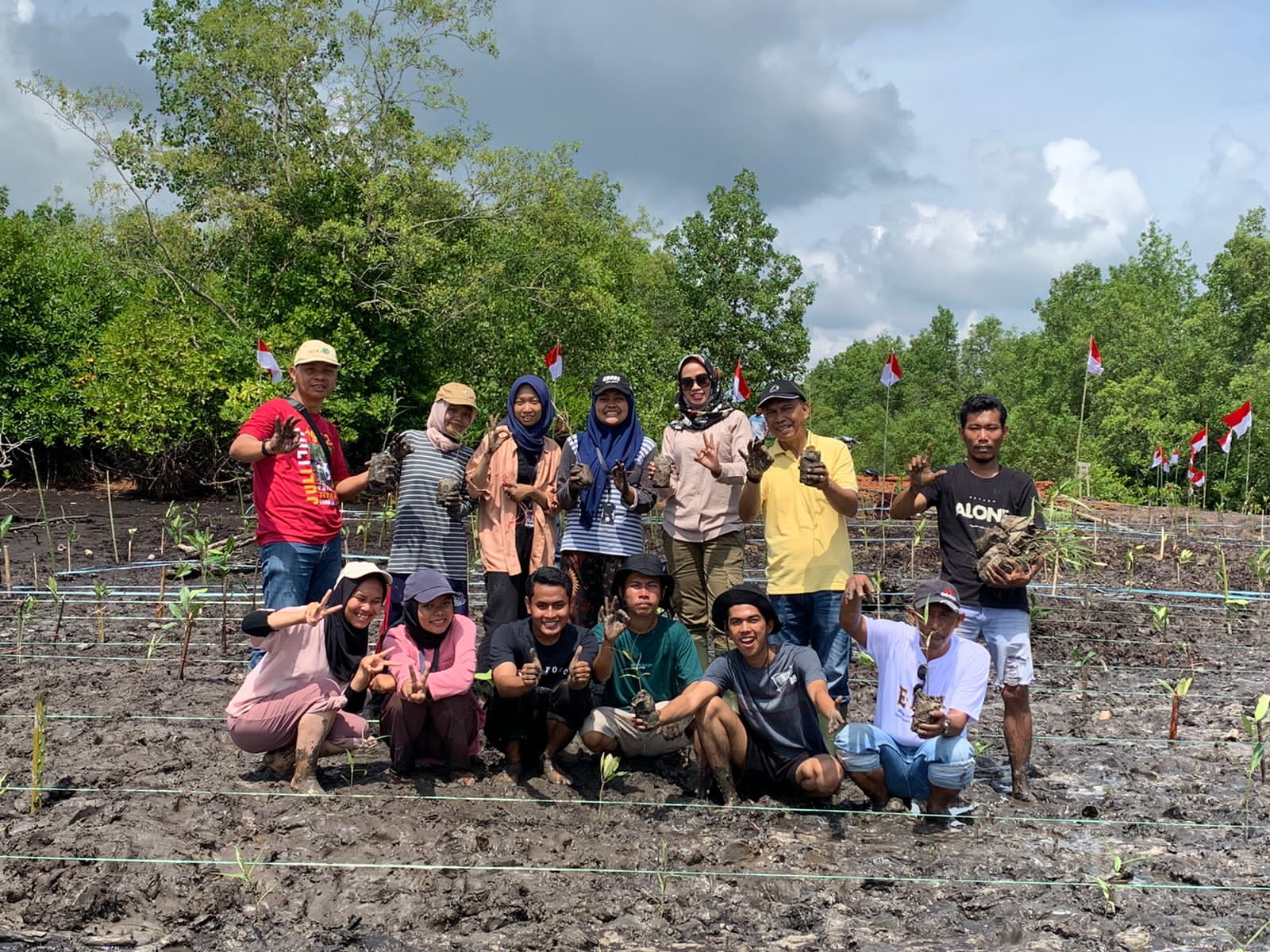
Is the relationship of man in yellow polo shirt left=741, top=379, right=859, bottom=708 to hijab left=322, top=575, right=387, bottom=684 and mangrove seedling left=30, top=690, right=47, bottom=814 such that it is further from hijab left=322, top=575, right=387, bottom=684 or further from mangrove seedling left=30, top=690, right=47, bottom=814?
mangrove seedling left=30, top=690, right=47, bottom=814

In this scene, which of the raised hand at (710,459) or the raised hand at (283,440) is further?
the raised hand at (710,459)

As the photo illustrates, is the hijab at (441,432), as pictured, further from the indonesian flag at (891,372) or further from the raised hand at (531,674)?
the indonesian flag at (891,372)

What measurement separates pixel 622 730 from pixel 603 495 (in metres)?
1.04

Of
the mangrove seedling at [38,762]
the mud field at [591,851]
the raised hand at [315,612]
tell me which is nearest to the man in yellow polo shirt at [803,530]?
the mud field at [591,851]

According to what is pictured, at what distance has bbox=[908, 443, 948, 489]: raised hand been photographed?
4188 mm

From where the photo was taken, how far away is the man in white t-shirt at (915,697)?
3887 mm

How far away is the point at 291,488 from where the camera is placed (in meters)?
4.45

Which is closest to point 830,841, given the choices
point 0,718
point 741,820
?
point 741,820

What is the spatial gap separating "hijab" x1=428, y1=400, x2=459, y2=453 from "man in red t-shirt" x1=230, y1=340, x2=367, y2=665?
0.41m

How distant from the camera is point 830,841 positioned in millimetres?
3797

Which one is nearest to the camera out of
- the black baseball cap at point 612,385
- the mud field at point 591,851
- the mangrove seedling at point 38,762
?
the mud field at point 591,851

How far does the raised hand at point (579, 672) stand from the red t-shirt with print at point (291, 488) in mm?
1263

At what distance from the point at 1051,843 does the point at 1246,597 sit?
597 centimetres

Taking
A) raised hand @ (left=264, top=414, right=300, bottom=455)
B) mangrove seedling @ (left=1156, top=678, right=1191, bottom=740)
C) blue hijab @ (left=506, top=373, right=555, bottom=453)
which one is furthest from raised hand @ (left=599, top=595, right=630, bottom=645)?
mangrove seedling @ (left=1156, top=678, right=1191, bottom=740)
